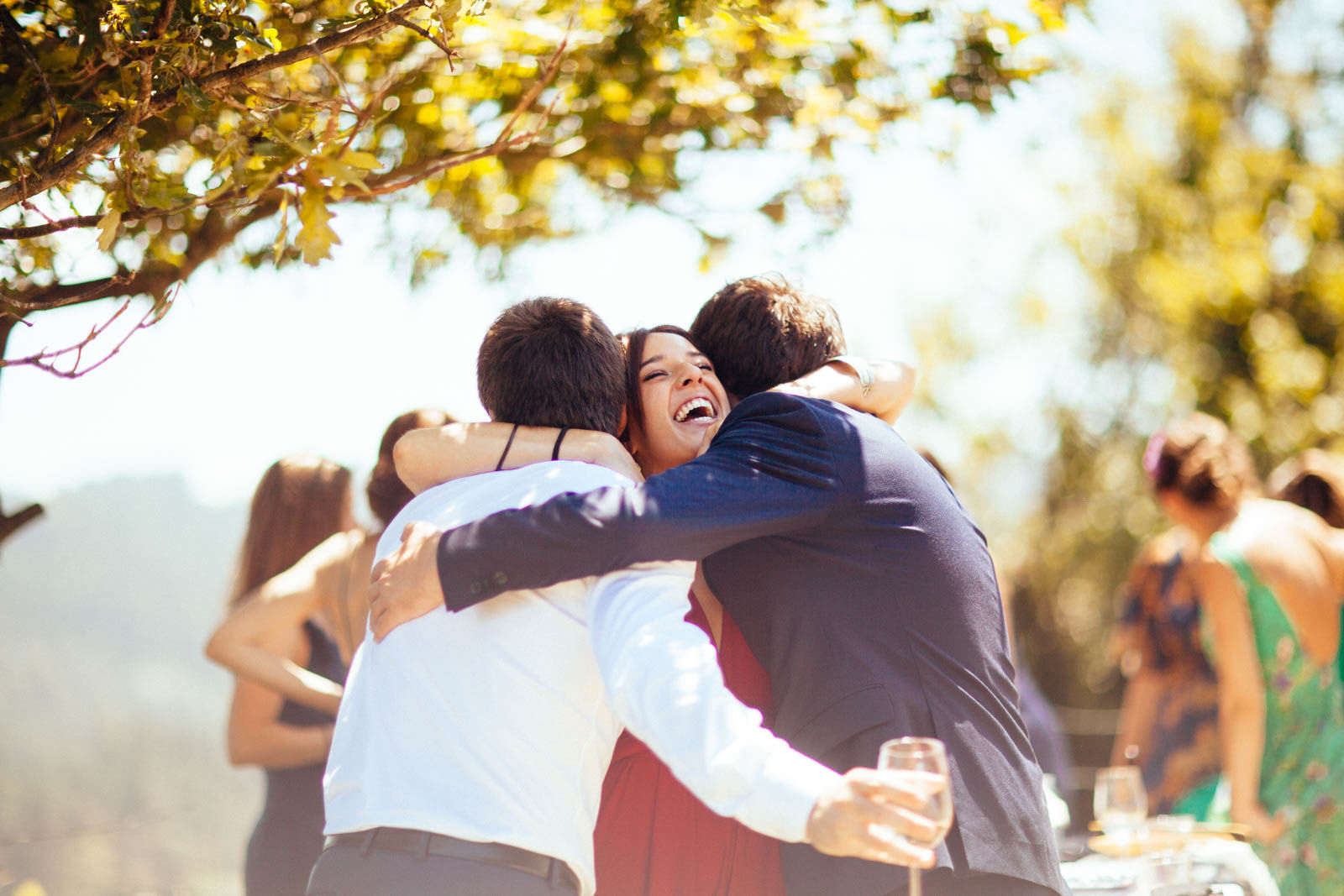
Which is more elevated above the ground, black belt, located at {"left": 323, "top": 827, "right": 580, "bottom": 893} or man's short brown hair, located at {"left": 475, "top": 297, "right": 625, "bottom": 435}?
man's short brown hair, located at {"left": 475, "top": 297, "right": 625, "bottom": 435}

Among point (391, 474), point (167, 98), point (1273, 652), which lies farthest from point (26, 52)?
point (1273, 652)

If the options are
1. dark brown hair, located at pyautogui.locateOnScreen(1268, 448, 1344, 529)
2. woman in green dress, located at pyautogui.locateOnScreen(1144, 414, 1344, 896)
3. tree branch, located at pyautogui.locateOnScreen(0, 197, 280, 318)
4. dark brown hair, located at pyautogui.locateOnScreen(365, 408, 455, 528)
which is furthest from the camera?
dark brown hair, located at pyautogui.locateOnScreen(1268, 448, 1344, 529)

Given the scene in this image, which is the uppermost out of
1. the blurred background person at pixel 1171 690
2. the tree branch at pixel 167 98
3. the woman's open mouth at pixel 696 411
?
the tree branch at pixel 167 98

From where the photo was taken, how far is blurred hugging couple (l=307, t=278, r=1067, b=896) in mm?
1732

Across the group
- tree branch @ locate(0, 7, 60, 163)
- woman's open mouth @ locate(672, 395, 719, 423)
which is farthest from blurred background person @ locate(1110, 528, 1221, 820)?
tree branch @ locate(0, 7, 60, 163)

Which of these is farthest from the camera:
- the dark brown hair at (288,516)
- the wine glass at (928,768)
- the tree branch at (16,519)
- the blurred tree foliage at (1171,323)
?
the blurred tree foliage at (1171,323)

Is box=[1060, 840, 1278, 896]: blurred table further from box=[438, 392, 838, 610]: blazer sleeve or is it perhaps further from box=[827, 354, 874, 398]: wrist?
box=[438, 392, 838, 610]: blazer sleeve

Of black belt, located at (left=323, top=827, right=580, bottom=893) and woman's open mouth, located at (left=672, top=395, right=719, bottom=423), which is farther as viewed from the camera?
woman's open mouth, located at (left=672, top=395, right=719, bottom=423)

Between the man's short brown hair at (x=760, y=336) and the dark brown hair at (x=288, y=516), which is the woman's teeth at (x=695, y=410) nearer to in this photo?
the man's short brown hair at (x=760, y=336)

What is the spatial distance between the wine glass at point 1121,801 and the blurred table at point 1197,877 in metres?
0.10

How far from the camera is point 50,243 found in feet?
8.38

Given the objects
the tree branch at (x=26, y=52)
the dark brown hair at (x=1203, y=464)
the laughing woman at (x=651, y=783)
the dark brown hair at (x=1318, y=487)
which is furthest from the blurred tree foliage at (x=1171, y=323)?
the tree branch at (x=26, y=52)

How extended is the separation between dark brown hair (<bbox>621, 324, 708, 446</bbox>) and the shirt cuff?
111 cm

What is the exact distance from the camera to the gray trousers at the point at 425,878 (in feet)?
5.76
